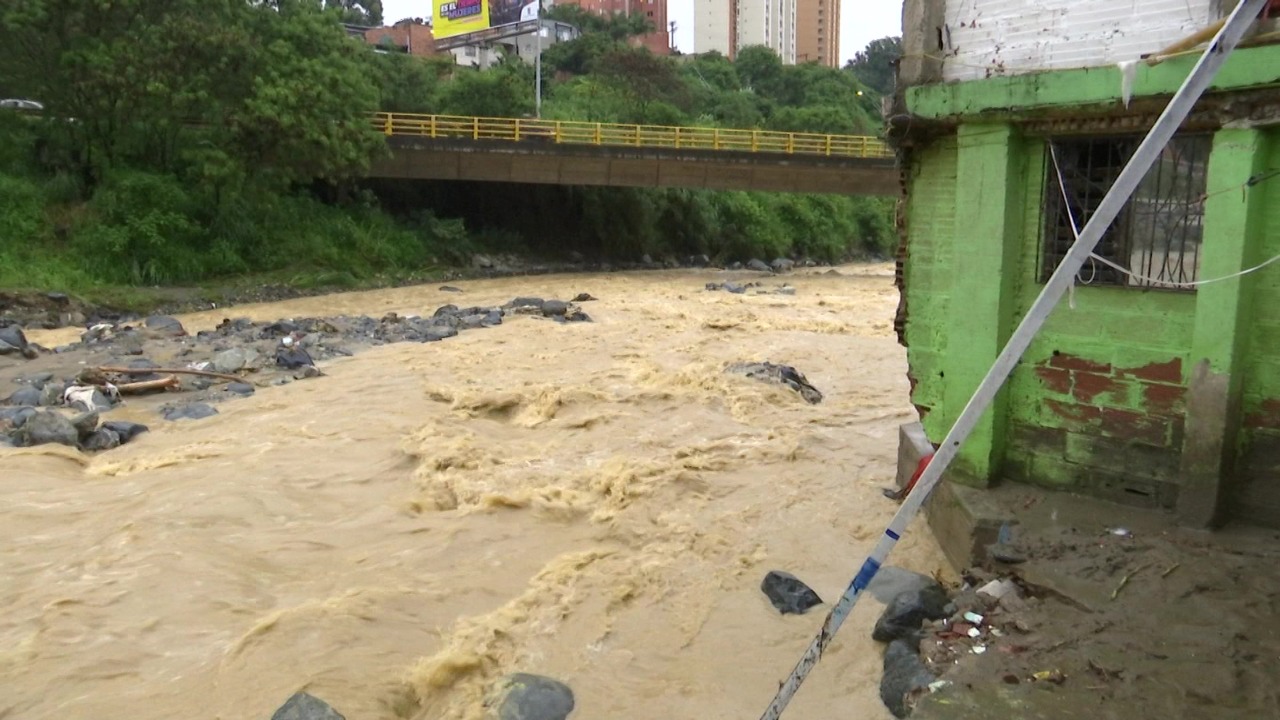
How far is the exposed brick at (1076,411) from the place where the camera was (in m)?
6.29

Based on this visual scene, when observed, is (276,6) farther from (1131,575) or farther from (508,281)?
(1131,575)

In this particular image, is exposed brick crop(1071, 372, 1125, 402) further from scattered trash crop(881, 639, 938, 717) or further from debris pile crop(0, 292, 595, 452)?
debris pile crop(0, 292, 595, 452)

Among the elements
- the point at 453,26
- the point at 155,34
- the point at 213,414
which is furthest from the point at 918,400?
the point at 453,26

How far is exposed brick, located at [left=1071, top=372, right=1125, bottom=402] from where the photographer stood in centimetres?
618

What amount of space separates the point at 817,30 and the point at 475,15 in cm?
5164

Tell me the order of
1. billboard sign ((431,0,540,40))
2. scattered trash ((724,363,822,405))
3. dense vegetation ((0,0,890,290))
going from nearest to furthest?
scattered trash ((724,363,822,405)) < dense vegetation ((0,0,890,290)) < billboard sign ((431,0,540,40))

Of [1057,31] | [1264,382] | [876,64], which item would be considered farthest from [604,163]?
[876,64]

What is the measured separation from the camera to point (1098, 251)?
20.6ft

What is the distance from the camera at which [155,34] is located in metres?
20.7

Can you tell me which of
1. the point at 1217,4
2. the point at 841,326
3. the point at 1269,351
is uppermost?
the point at 1217,4

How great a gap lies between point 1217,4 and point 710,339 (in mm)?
11885

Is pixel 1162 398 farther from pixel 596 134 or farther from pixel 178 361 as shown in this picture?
pixel 596 134

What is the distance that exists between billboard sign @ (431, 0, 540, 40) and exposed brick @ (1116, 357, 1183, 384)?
4842cm

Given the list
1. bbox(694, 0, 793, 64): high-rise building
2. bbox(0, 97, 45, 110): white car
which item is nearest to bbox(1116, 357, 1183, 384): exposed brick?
bbox(0, 97, 45, 110): white car
